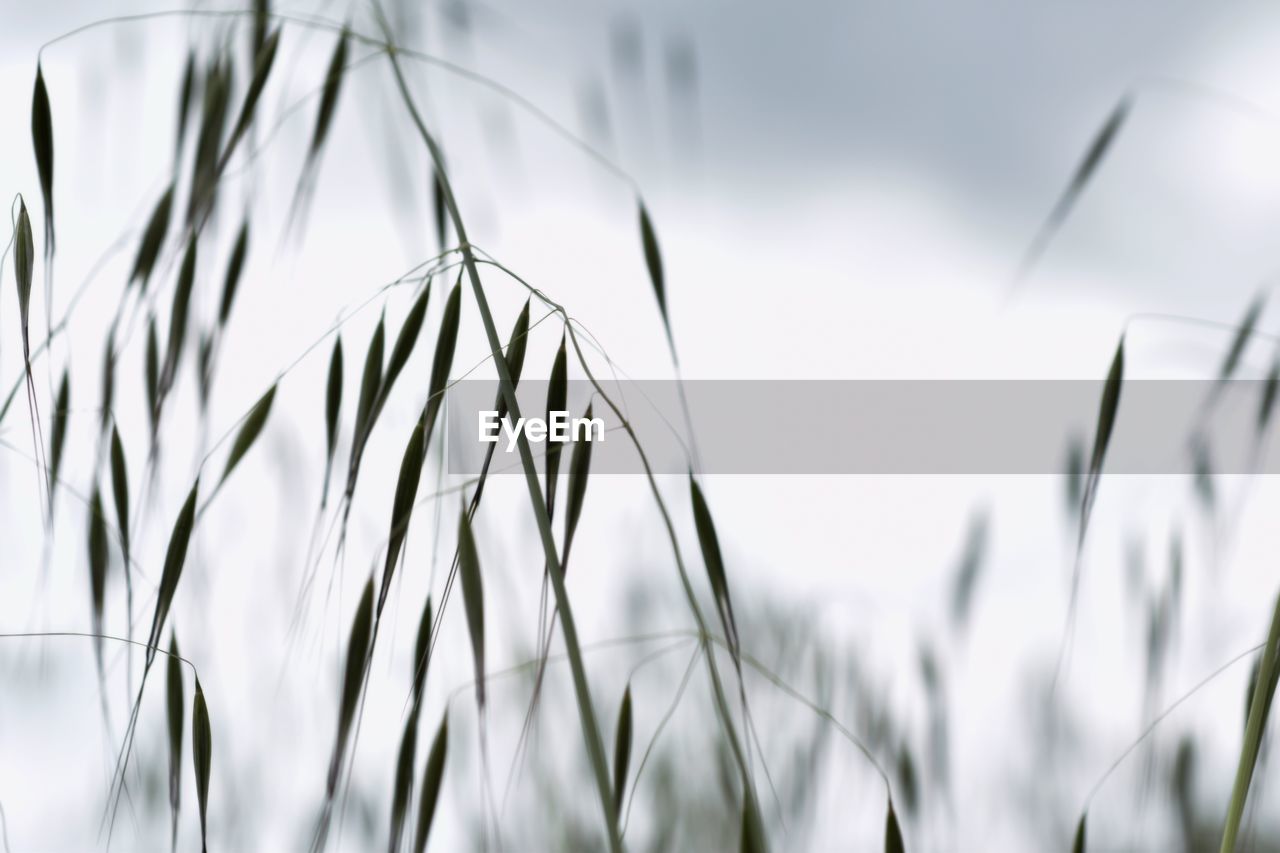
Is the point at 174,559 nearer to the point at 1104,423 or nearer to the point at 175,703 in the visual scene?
the point at 175,703

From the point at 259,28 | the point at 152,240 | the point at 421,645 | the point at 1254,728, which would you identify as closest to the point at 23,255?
the point at 152,240

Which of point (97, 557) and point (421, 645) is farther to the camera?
point (97, 557)

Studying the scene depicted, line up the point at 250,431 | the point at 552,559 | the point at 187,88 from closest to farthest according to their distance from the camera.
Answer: the point at 552,559 → the point at 250,431 → the point at 187,88

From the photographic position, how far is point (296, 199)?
0.40 metres

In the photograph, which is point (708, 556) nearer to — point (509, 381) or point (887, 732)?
point (509, 381)

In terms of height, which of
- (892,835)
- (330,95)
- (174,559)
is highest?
(330,95)

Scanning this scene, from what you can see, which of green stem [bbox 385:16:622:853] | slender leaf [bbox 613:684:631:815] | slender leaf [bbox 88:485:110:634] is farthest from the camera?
slender leaf [bbox 88:485:110:634]

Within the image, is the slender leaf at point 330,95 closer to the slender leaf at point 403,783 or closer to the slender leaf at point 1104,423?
the slender leaf at point 403,783

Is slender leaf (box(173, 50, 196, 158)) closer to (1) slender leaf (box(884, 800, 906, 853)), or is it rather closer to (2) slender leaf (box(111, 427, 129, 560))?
(2) slender leaf (box(111, 427, 129, 560))

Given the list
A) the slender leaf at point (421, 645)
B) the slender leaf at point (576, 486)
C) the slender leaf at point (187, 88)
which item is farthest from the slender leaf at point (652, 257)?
the slender leaf at point (187, 88)

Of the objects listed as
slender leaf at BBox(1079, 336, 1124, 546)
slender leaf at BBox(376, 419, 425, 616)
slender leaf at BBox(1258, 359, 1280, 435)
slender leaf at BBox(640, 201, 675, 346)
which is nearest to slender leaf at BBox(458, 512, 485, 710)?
slender leaf at BBox(376, 419, 425, 616)

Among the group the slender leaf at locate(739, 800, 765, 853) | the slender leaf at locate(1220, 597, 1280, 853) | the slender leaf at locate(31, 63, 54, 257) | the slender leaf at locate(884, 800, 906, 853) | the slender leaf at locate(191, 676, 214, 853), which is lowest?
the slender leaf at locate(884, 800, 906, 853)

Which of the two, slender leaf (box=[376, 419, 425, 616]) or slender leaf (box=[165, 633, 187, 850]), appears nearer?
slender leaf (box=[376, 419, 425, 616])

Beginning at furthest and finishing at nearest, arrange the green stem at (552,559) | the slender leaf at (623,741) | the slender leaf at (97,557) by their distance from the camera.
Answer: the slender leaf at (97,557), the slender leaf at (623,741), the green stem at (552,559)
